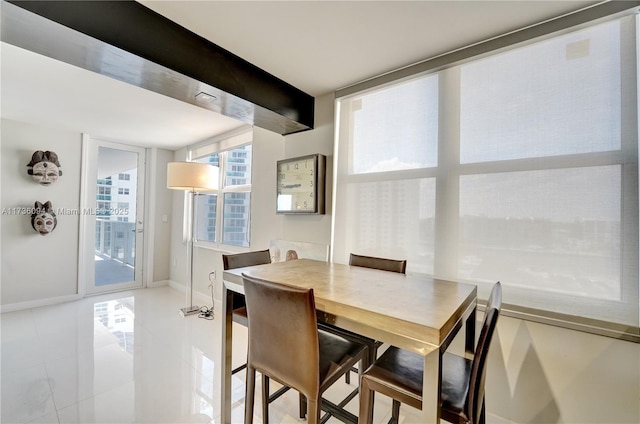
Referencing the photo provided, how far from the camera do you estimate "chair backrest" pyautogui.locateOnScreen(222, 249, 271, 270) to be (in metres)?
1.92

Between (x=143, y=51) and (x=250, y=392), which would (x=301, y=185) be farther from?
(x=250, y=392)

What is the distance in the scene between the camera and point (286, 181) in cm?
281

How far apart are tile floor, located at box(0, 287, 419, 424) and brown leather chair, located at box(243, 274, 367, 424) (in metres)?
0.71

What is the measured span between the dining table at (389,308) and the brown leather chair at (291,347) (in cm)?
12

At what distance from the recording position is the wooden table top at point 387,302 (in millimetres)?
939

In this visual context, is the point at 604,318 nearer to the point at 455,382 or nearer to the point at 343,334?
the point at 455,382

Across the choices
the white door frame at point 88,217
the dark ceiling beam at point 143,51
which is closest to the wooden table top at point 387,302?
the dark ceiling beam at point 143,51

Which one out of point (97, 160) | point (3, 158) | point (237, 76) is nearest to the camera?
point (237, 76)

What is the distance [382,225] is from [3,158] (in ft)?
15.1

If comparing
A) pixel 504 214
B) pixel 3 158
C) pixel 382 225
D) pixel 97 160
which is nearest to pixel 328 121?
pixel 382 225

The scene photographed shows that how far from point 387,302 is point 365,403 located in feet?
1.43

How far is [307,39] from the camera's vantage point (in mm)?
1785

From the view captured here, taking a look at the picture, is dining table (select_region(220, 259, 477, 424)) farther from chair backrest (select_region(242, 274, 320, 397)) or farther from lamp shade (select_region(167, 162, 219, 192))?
lamp shade (select_region(167, 162, 219, 192))

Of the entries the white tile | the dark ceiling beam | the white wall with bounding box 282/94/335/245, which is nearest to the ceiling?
the dark ceiling beam
